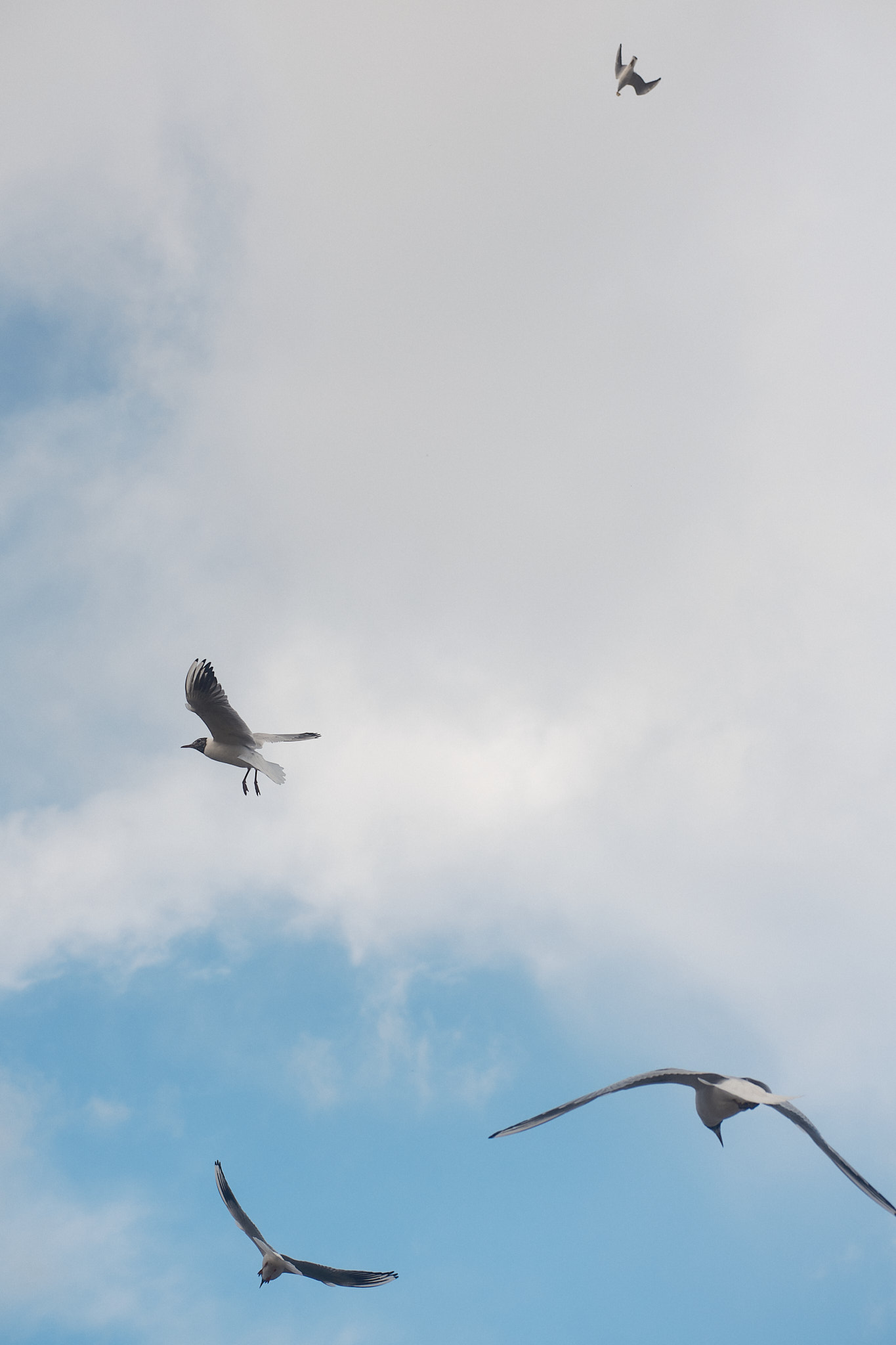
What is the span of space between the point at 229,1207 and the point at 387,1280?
4075mm

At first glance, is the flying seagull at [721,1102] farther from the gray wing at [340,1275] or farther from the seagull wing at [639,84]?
the seagull wing at [639,84]

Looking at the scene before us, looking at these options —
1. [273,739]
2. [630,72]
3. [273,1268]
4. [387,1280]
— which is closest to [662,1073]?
[387,1280]

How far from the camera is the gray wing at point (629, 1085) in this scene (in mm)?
12617

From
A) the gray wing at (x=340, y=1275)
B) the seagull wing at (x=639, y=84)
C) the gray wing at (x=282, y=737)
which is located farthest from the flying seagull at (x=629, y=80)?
the gray wing at (x=340, y=1275)

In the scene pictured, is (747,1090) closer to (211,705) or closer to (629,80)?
(211,705)

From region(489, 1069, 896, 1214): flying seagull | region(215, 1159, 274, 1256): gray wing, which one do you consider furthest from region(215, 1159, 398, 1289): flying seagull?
region(489, 1069, 896, 1214): flying seagull

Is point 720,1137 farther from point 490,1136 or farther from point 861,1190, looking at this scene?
point 490,1136

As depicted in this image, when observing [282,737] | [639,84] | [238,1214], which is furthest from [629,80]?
[238,1214]

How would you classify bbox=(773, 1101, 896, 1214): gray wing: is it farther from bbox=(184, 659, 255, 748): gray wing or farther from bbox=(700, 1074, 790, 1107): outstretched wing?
bbox=(184, 659, 255, 748): gray wing

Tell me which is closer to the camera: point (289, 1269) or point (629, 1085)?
point (629, 1085)

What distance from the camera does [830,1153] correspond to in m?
13.3

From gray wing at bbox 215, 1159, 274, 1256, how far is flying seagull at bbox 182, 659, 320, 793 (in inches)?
292

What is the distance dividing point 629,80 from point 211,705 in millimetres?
16248

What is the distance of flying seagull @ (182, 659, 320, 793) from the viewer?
1991cm
